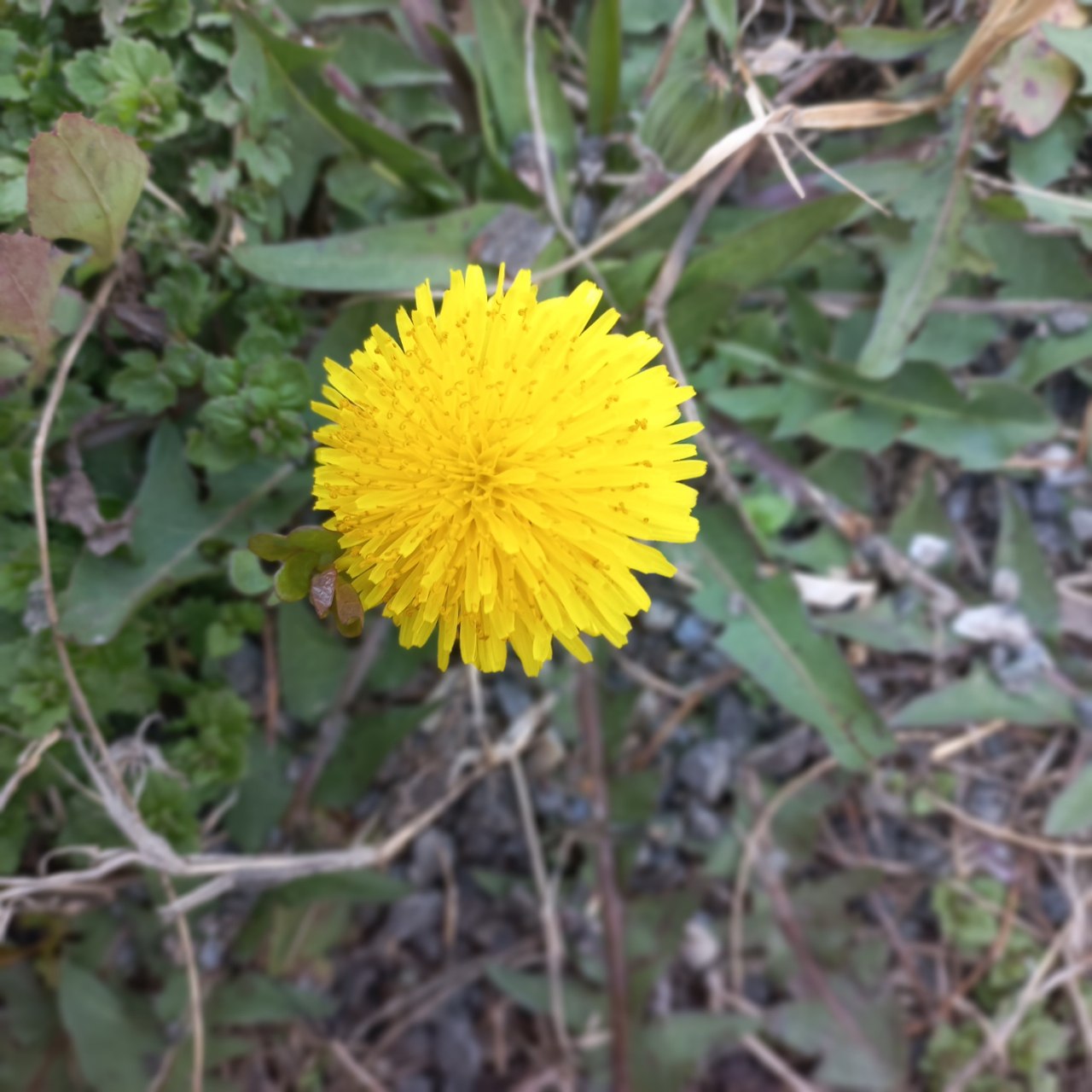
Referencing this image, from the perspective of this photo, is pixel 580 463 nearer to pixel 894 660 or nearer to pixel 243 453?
pixel 243 453

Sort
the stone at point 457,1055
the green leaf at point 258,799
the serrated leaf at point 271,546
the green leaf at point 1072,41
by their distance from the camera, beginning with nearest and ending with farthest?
1. the serrated leaf at point 271,546
2. the green leaf at point 1072,41
3. the green leaf at point 258,799
4. the stone at point 457,1055

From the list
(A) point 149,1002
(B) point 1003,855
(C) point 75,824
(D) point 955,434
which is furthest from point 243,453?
(B) point 1003,855

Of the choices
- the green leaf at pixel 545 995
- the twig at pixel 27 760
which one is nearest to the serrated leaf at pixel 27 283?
the twig at pixel 27 760

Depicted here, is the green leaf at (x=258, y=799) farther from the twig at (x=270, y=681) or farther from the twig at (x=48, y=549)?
the twig at (x=48, y=549)

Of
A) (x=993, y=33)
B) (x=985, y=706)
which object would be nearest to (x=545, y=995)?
(x=985, y=706)

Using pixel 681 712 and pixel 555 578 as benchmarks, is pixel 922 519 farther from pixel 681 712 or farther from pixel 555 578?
pixel 555 578
